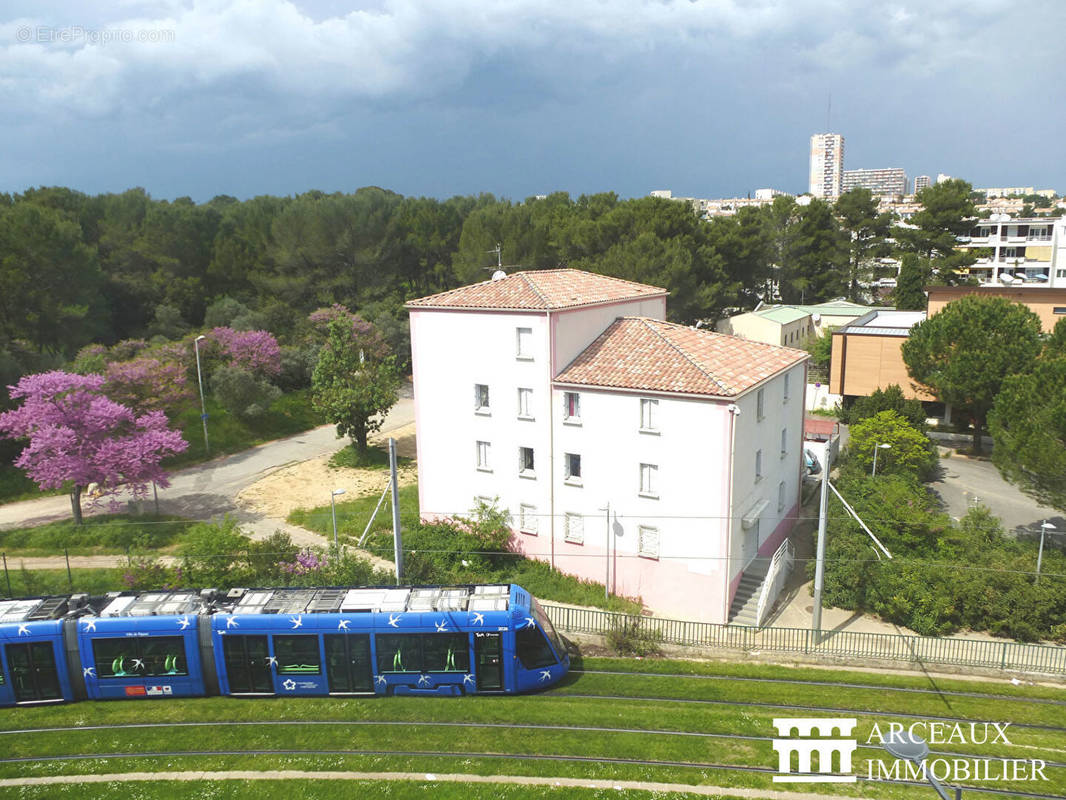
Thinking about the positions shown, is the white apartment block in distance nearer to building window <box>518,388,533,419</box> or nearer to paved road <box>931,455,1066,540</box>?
building window <box>518,388,533,419</box>

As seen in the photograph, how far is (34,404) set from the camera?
31344 mm

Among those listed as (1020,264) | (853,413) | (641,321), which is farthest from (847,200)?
(641,321)

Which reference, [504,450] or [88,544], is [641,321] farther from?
[88,544]

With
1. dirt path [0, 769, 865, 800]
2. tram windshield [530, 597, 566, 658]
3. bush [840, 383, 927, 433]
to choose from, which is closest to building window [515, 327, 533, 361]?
tram windshield [530, 597, 566, 658]

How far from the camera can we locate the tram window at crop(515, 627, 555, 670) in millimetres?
19516

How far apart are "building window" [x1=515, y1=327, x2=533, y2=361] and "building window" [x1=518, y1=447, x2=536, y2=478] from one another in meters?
3.69

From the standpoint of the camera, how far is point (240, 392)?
48781mm

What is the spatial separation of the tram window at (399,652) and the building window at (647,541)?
10.8 metres

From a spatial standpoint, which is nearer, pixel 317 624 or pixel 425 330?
pixel 317 624

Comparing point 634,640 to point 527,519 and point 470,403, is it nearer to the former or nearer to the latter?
point 527,519

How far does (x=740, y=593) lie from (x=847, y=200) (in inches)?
2779

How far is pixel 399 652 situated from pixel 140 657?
6602 millimetres

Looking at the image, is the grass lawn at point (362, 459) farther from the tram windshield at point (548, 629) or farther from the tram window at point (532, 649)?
the tram window at point (532, 649)

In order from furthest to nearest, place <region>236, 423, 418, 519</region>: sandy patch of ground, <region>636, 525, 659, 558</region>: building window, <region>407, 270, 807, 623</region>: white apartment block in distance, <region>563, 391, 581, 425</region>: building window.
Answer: <region>236, 423, 418, 519</region>: sandy patch of ground
<region>563, 391, 581, 425</region>: building window
<region>636, 525, 659, 558</region>: building window
<region>407, 270, 807, 623</region>: white apartment block in distance
